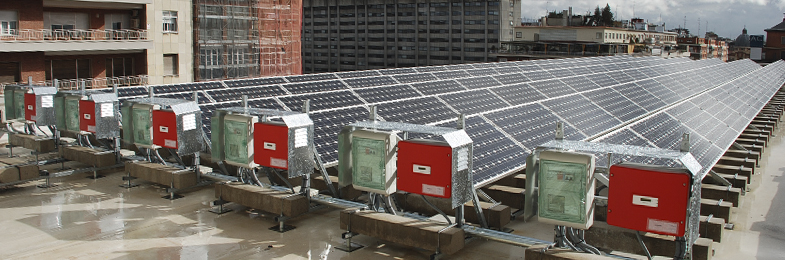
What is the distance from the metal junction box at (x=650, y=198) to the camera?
9.71 metres

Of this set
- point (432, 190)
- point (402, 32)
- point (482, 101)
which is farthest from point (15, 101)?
point (402, 32)

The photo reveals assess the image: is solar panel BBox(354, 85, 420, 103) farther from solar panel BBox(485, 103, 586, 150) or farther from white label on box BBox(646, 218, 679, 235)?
white label on box BBox(646, 218, 679, 235)

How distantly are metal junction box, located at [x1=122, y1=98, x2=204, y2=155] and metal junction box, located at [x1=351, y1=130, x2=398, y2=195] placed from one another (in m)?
5.32

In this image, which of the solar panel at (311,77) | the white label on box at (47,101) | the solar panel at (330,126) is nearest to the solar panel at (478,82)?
the solar panel at (311,77)

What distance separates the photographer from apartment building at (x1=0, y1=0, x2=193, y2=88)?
4081 cm

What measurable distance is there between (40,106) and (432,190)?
46.9 feet

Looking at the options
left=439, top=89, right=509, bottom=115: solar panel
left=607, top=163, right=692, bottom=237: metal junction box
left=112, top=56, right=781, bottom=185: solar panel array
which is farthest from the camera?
left=439, top=89, right=509, bottom=115: solar panel

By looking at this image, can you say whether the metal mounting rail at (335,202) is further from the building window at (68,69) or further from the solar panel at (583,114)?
the building window at (68,69)

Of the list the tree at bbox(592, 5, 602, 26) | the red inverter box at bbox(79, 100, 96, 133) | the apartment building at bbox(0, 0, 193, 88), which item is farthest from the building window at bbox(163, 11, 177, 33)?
the tree at bbox(592, 5, 602, 26)

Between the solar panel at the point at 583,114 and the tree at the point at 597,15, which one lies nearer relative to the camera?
the solar panel at the point at 583,114

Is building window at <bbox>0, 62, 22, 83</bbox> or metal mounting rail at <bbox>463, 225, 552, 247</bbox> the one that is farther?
building window at <bbox>0, 62, 22, 83</bbox>

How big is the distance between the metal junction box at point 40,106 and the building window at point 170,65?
2916 cm

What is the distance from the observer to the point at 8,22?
40781 millimetres

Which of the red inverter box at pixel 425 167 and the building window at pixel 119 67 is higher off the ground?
the building window at pixel 119 67
